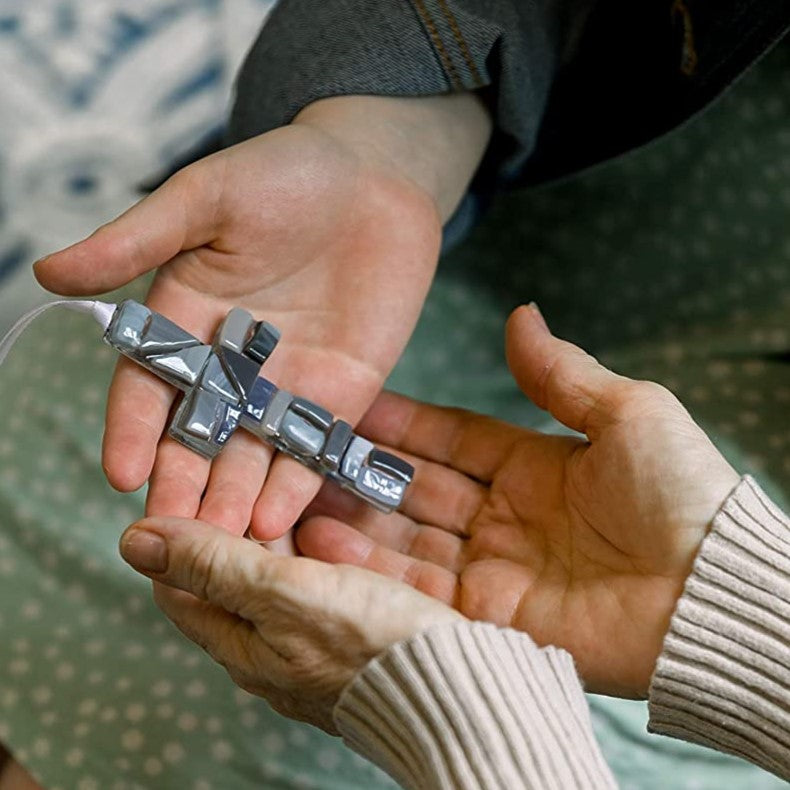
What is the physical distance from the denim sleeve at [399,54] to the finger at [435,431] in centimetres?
26

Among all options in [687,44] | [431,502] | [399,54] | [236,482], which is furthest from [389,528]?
[687,44]

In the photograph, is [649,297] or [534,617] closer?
[534,617]

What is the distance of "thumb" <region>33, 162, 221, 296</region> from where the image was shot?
2.05ft

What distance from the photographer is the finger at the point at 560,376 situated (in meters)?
0.69

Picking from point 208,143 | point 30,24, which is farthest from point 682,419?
point 30,24

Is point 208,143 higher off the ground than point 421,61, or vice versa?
point 421,61

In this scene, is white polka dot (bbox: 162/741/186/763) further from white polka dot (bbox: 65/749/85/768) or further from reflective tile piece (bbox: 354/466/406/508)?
reflective tile piece (bbox: 354/466/406/508)

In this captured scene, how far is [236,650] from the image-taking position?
60 cm

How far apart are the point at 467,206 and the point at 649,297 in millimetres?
196

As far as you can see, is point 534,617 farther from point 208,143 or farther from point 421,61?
point 208,143

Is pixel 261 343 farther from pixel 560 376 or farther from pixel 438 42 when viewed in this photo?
pixel 438 42

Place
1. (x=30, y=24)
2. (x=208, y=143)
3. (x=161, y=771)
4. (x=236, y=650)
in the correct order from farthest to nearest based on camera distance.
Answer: (x=30, y=24)
(x=208, y=143)
(x=161, y=771)
(x=236, y=650)

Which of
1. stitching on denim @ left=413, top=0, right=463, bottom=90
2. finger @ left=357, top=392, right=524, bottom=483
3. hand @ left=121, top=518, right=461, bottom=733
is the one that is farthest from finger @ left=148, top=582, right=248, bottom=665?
stitching on denim @ left=413, top=0, right=463, bottom=90

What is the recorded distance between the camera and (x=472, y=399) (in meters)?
0.94
